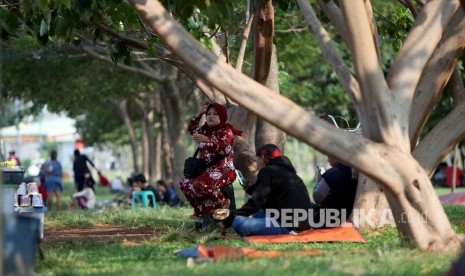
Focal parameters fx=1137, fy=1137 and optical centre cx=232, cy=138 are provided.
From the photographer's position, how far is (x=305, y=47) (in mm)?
28328

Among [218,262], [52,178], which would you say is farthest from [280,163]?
[52,178]

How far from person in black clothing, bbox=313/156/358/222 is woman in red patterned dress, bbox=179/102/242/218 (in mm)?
1070

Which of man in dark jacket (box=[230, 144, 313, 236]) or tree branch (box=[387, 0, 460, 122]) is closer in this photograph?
tree branch (box=[387, 0, 460, 122])

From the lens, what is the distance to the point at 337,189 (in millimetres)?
13117

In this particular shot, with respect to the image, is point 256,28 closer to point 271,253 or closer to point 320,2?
point 320,2

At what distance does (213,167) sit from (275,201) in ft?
4.02

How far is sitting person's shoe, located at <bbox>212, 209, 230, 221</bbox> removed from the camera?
42.6 ft

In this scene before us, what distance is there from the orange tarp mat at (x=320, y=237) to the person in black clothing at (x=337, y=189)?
548 millimetres

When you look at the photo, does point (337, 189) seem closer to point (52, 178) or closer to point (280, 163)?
point (280, 163)

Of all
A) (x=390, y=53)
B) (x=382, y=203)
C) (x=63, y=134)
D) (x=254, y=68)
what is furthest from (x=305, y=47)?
(x=63, y=134)

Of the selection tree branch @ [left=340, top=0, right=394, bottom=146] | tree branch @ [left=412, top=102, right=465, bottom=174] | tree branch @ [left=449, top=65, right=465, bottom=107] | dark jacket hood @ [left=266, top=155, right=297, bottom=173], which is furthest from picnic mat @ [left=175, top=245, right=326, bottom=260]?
tree branch @ [left=449, top=65, right=465, bottom=107]

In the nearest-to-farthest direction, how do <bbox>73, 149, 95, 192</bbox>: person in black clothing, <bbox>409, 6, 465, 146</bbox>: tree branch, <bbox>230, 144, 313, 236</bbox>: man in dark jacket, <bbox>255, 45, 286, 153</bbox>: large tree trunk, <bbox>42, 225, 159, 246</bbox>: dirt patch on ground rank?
<bbox>230, 144, 313, 236</bbox>: man in dark jacket
<bbox>409, 6, 465, 146</bbox>: tree branch
<bbox>42, 225, 159, 246</bbox>: dirt patch on ground
<bbox>255, 45, 286, 153</bbox>: large tree trunk
<bbox>73, 149, 95, 192</bbox>: person in black clothing

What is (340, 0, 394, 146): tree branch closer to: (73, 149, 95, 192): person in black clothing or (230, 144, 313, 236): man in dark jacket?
(230, 144, 313, 236): man in dark jacket

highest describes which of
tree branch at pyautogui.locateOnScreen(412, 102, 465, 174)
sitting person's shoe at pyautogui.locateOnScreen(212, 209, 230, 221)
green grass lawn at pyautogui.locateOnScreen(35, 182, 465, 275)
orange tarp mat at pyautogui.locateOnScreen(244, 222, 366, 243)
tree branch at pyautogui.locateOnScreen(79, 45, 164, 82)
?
tree branch at pyautogui.locateOnScreen(79, 45, 164, 82)
